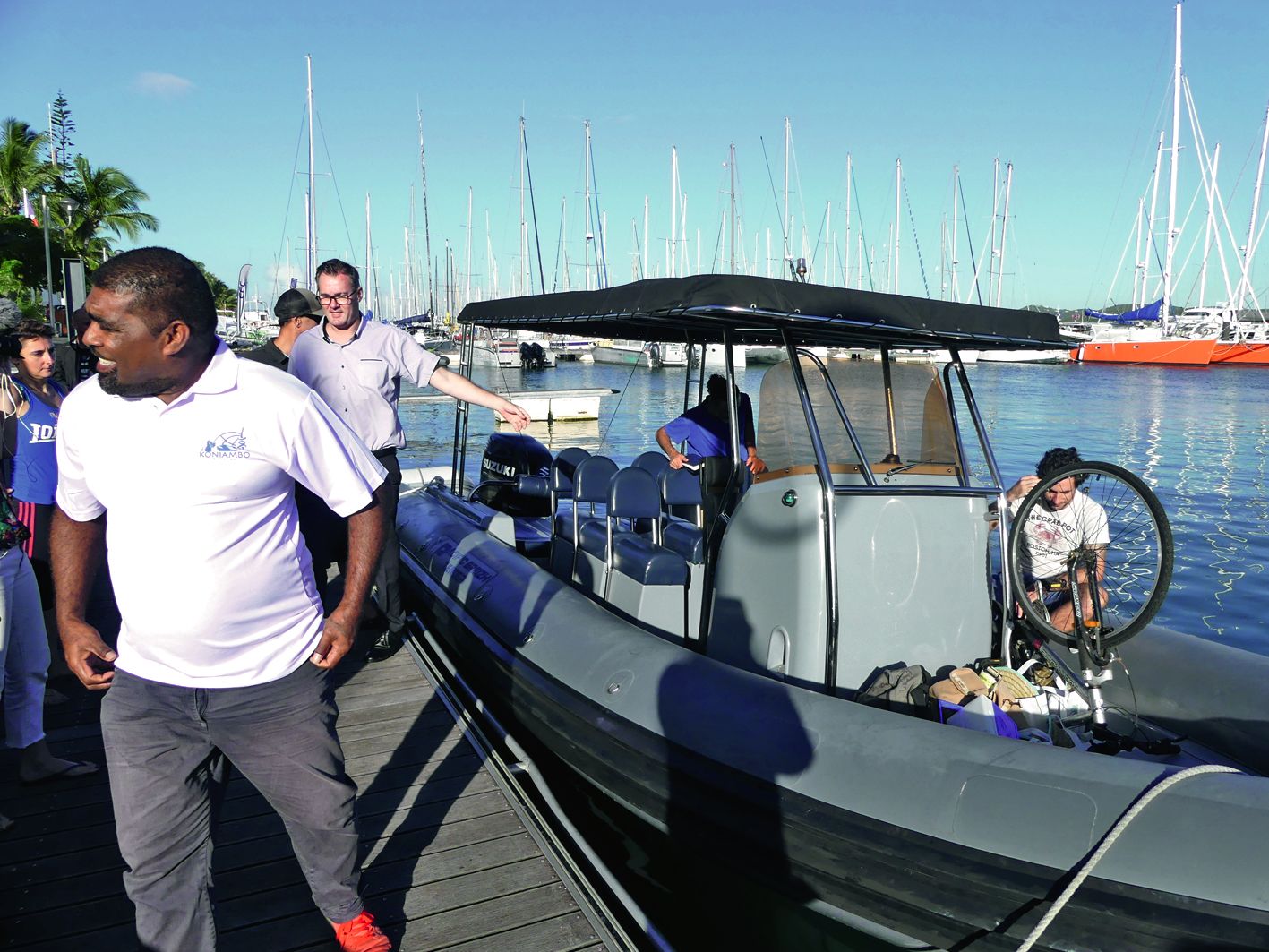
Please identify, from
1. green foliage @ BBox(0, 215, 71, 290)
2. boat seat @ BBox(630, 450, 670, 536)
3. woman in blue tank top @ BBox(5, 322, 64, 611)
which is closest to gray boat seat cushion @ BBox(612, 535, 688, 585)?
boat seat @ BBox(630, 450, 670, 536)

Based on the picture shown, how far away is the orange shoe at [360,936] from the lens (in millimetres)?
2426

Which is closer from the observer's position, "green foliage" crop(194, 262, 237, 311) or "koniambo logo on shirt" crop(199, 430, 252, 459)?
"koniambo logo on shirt" crop(199, 430, 252, 459)

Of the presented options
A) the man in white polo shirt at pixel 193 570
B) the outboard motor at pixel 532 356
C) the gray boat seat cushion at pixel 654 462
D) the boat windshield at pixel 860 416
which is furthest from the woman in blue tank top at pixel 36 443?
the outboard motor at pixel 532 356

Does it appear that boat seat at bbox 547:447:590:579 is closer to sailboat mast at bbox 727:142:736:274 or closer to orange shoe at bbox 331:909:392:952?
orange shoe at bbox 331:909:392:952

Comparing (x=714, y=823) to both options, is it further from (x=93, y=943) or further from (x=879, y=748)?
(x=93, y=943)

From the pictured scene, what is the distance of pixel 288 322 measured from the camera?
460 centimetres

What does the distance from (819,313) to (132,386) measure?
2.25 m

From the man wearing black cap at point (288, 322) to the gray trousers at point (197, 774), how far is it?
2692mm

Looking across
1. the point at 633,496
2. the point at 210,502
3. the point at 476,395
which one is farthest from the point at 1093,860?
the point at 633,496

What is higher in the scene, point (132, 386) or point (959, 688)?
point (132, 386)

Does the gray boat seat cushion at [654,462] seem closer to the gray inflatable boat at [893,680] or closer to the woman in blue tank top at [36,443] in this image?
the gray inflatable boat at [893,680]

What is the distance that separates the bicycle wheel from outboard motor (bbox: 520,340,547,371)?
3822 centimetres

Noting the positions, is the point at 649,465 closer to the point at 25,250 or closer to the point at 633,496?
the point at 633,496

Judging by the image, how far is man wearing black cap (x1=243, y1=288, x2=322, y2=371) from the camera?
454 centimetres
